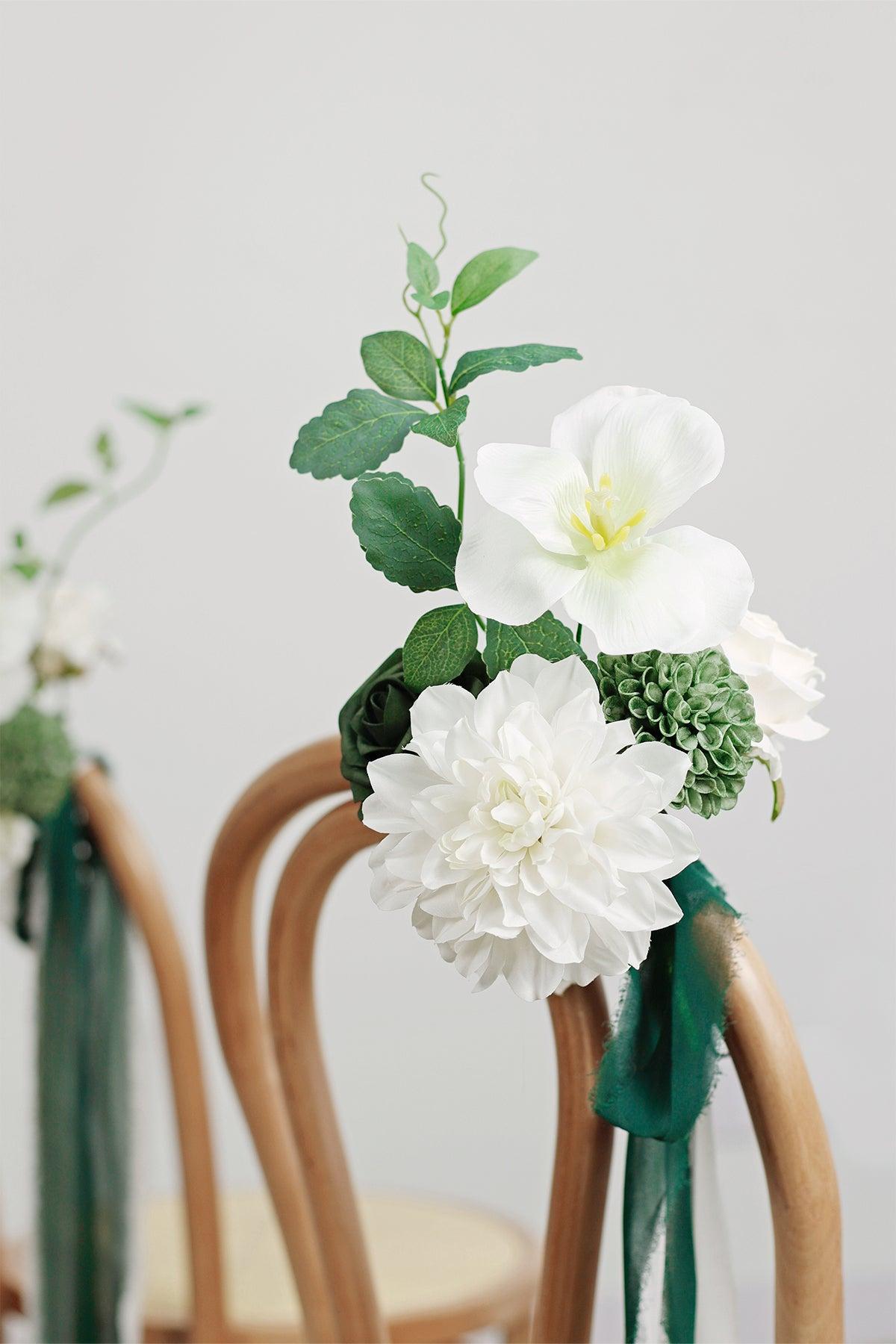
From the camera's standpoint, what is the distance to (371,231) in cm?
134

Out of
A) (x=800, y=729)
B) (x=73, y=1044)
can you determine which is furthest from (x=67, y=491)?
(x=800, y=729)

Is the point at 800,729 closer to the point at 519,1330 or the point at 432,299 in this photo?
the point at 432,299

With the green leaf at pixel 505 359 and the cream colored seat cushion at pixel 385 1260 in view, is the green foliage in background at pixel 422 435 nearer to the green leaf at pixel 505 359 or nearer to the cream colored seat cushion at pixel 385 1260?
the green leaf at pixel 505 359

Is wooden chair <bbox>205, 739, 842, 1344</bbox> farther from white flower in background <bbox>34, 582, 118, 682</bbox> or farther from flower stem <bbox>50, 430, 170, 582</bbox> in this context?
flower stem <bbox>50, 430, 170, 582</bbox>

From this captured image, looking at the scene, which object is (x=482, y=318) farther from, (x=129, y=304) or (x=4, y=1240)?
(x=4, y=1240)

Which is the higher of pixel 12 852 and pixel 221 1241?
pixel 12 852

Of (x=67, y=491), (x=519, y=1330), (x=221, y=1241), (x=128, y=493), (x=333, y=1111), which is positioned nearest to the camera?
Result: (x=333, y=1111)

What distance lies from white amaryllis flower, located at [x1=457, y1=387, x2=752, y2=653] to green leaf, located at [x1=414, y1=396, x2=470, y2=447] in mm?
21

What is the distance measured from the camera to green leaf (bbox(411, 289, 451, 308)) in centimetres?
44

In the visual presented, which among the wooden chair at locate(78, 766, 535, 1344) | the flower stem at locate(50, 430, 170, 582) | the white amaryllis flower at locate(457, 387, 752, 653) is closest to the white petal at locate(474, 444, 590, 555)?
the white amaryllis flower at locate(457, 387, 752, 653)

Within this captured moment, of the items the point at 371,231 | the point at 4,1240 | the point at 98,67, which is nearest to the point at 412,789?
the point at 371,231

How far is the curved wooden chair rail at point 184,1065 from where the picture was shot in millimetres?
925

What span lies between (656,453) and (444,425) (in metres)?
0.07

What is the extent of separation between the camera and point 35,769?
98 cm
